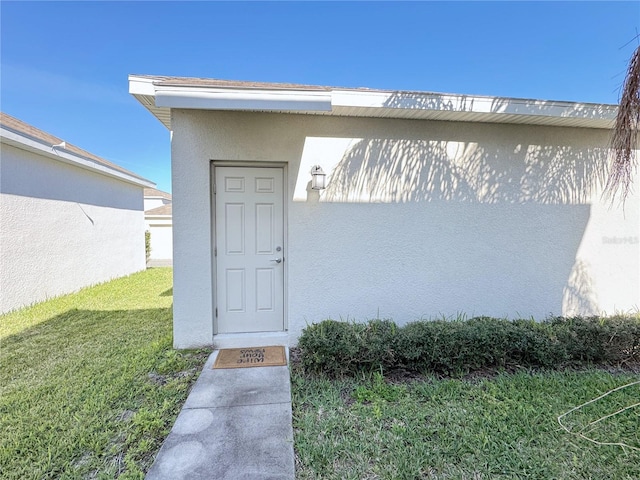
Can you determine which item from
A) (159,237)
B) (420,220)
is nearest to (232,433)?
(420,220)

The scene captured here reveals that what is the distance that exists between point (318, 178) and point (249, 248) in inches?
59.6

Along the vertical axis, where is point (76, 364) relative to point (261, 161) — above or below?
below

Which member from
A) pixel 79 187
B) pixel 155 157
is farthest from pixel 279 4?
pixel 155 157

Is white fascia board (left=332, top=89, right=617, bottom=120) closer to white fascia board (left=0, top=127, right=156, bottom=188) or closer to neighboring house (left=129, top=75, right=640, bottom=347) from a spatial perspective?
neighboring house (left=129, top=75, right=640, bottom=347)

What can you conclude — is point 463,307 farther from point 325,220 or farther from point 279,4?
point 279,4

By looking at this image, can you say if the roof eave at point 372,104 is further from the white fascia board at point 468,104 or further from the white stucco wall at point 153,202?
the white stucco wall at point 153,202

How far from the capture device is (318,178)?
423 cm

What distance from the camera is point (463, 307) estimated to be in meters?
4.80

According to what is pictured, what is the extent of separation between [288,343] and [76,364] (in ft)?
9.32

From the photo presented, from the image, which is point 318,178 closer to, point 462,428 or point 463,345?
point 463,345

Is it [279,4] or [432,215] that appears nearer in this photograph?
[432,215]

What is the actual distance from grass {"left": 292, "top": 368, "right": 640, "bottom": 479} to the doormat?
55 cm

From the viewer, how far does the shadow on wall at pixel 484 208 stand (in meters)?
4.59

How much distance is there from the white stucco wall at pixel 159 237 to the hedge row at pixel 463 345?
46.3 feet
